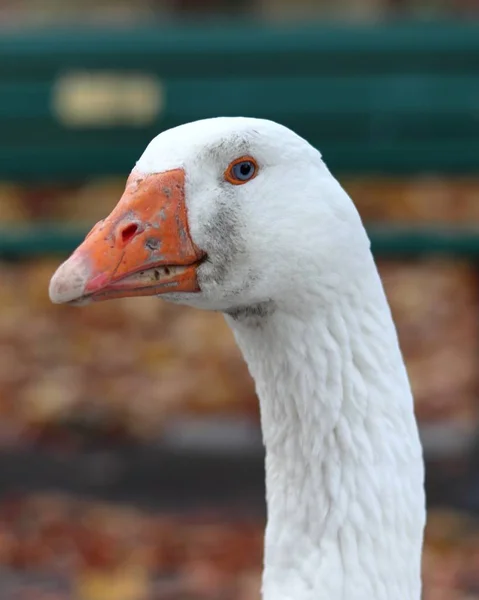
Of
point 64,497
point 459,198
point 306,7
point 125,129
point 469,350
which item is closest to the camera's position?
point 64,497

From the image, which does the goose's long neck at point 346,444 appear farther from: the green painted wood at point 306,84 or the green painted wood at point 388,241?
the green painted wood at point 306,84

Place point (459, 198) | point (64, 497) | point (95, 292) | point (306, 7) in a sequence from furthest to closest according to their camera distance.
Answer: point (306, 7) < point (459, 198) < point (64, 497) < point (95, 292)

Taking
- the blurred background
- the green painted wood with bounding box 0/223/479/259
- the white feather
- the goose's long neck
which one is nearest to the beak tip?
the white feather

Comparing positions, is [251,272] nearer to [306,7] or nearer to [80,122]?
[80,122]

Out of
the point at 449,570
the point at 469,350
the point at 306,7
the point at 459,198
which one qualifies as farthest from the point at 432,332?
the point at 306,7

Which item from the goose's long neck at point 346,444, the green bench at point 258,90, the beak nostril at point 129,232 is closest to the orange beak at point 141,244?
the beak nostril at point 129,232

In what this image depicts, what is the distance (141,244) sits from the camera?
6.89ft

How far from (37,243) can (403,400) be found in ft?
9.73

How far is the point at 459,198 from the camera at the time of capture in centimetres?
898

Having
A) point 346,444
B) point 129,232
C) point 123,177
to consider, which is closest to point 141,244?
point 129,232

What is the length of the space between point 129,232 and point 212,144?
0.21 metres

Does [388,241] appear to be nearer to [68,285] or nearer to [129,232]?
[129,232]

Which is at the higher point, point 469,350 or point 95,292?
point 469,350

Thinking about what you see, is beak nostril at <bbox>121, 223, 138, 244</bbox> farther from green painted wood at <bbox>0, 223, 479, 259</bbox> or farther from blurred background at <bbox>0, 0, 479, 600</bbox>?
green painted wood at <bbox>0, 223, 479, 259</bbox>
